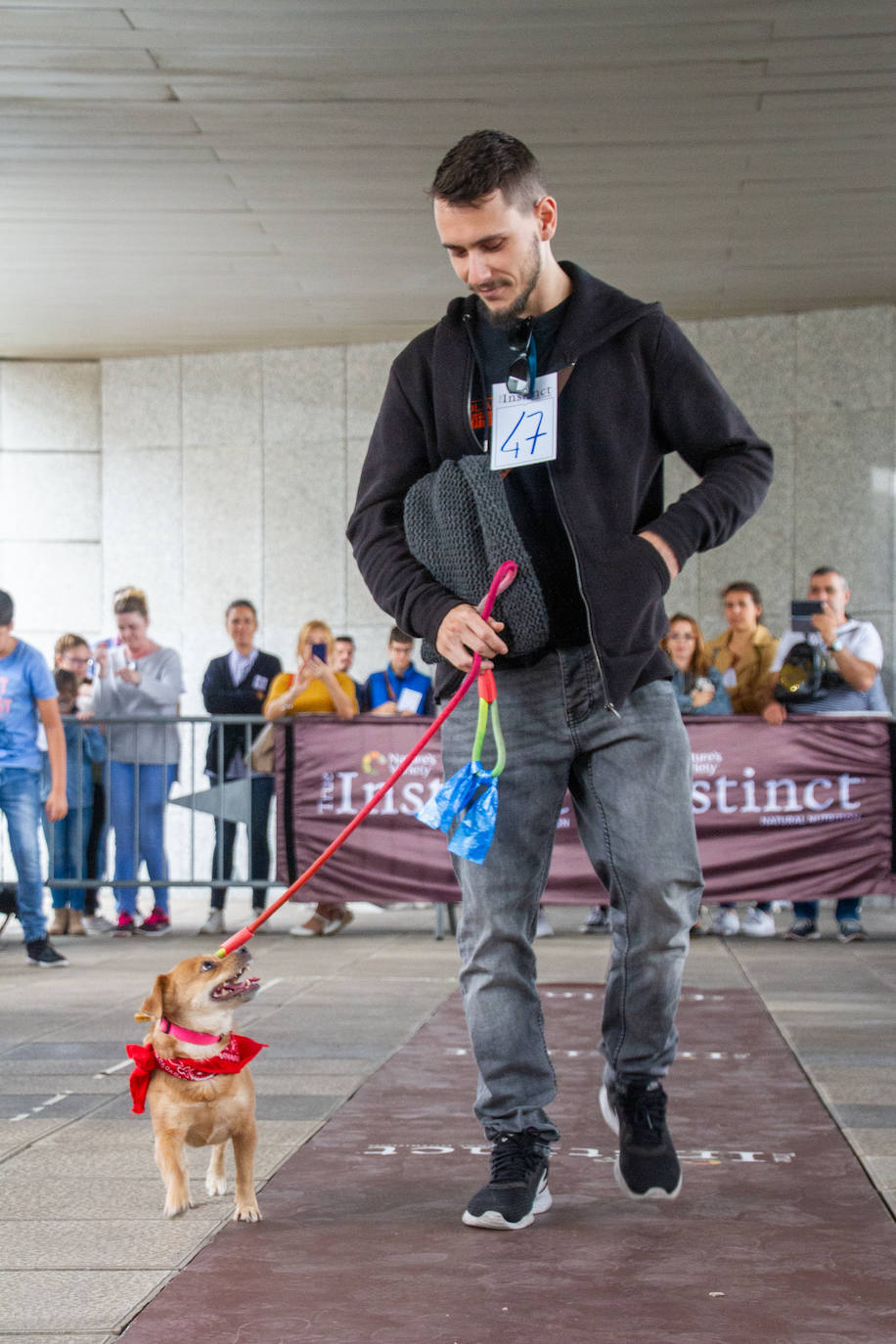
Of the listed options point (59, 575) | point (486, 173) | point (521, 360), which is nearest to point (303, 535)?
point (59, 575)

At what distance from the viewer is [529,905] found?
10.9 ft

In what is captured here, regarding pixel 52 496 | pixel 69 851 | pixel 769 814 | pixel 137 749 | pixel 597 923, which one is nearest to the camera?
pixel 769 814

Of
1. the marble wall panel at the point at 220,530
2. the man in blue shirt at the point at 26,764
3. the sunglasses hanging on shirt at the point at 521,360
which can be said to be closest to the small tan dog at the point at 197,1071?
the sunglasses hanging on shirt at the point at 521,360

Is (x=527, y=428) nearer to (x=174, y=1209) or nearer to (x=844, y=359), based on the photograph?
(x=174, y=1209)

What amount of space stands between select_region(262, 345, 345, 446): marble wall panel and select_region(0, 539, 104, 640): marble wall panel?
6.67ft

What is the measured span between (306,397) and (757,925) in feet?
22.0

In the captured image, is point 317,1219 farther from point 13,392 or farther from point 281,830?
point 13,392

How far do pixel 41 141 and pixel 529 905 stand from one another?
7.34 meters

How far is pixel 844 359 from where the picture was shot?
13.0 metres

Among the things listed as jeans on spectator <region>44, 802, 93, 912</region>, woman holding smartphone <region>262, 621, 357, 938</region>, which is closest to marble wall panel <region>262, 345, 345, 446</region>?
woman holding smartphone <region>262, 621, 357, 938</region>

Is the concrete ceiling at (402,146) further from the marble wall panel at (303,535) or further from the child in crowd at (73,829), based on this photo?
the child in crowd at (73,829)

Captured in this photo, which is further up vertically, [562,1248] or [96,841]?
[562,1248]

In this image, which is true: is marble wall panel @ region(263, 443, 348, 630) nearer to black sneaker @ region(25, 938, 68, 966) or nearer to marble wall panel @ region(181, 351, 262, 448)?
marble wall panel @ region(181, 351, 262, 448)

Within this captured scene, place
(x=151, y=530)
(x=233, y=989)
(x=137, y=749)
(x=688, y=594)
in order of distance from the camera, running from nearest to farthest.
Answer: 1. (x=233, y=989)
2. (x=137, y=749)
3. (x=688, y=594)
4. (x=151, y=530)
